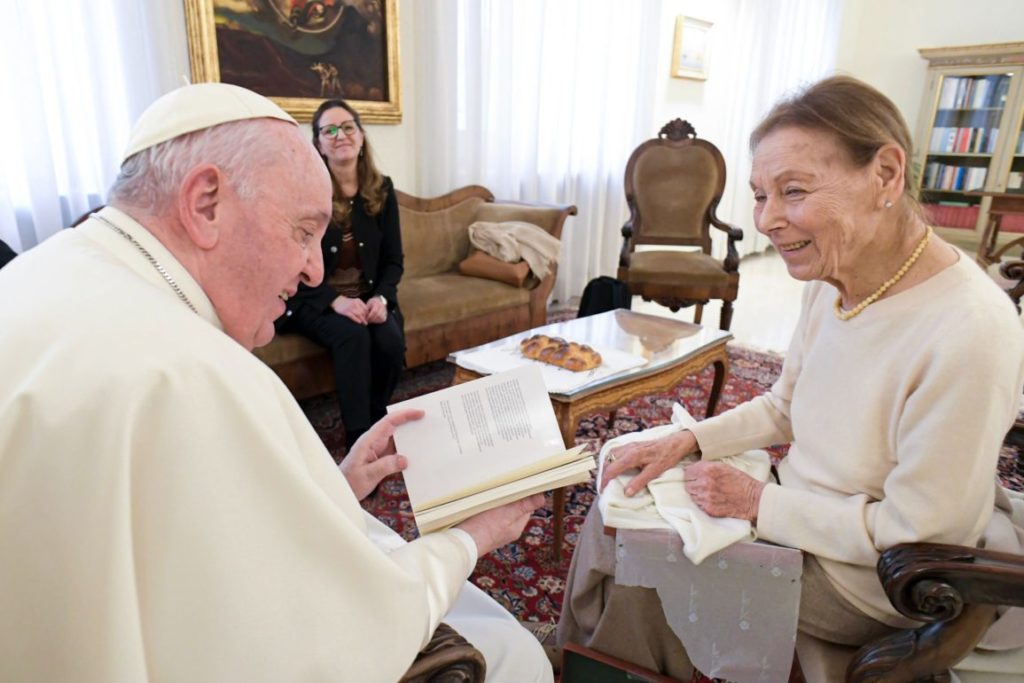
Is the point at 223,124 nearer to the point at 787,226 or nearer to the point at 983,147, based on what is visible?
the point at 787,226

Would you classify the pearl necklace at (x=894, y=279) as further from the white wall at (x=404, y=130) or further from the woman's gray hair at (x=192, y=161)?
the white wall at (x=404, y=130)

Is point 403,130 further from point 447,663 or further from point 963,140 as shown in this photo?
point 963,140

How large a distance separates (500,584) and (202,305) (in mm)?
1487

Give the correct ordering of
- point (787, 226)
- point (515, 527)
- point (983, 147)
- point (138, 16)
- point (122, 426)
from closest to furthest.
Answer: point (122, 426) → point (515, 527) → point (787, 226) → point (138, 16) → point (983, 147)

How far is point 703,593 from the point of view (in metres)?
1.10

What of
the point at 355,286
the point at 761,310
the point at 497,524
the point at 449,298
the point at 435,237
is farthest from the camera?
the point at 761,310

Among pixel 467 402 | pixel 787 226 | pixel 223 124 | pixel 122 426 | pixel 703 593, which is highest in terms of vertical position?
pixel 223 124

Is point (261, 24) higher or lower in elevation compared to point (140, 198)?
higher

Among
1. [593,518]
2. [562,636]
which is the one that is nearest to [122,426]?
[593,518]

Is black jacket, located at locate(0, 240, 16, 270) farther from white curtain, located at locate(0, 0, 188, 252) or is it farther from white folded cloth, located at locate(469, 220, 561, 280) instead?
white folded cloth, located at locate(469, 220, 561, 280)

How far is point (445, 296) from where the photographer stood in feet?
11.4

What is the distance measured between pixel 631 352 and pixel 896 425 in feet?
4.53

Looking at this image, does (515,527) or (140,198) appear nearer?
(140,198)

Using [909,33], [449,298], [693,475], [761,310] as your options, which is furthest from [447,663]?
[909,33]
